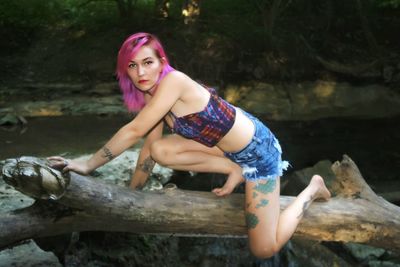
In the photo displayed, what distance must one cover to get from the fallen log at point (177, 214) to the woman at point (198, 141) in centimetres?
12

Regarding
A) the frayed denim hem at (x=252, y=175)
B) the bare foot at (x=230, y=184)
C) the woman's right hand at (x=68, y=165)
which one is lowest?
the bare foot at (x=230, y=184)

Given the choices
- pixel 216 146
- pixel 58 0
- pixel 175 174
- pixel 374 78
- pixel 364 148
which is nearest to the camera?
pixel 216 146

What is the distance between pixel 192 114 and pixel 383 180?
4.58 meters

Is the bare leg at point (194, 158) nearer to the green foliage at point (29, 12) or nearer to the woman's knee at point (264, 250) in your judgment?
the woman's knee at point (264, 250)

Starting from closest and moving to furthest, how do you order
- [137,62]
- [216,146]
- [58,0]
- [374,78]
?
[137,62] < [216,146] < [374,78] < [58,0]

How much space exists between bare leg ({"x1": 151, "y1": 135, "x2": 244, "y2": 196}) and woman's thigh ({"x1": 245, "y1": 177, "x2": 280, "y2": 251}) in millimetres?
268

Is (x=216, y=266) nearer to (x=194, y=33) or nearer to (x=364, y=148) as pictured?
(x=364, y=148)

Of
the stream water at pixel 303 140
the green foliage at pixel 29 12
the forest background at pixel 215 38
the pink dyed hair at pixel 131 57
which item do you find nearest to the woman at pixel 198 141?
the pink dyed hair at pixel 131 57

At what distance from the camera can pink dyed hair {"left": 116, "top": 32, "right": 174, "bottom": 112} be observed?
2.58 m

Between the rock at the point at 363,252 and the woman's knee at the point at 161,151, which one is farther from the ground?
the woman's knee at the point at 161,151

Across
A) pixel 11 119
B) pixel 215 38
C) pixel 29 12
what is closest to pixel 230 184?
pixel 11 119

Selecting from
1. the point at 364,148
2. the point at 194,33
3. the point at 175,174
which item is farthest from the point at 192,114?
the point at 194,33

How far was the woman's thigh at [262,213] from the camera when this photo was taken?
277 centimetres

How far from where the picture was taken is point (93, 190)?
8.61 feet
